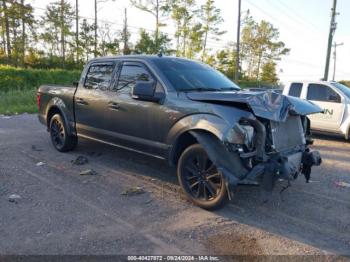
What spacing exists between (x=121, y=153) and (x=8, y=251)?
12.4ft

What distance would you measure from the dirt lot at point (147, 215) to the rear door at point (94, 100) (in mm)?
702

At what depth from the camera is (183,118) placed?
4.57 meters

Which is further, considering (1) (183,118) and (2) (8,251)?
(1) (183,118)

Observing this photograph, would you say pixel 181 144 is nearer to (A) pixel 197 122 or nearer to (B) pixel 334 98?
(A) pixel 197 122

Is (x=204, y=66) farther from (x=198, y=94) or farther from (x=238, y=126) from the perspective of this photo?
(x=238, y=126)

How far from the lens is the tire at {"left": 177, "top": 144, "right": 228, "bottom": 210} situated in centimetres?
429

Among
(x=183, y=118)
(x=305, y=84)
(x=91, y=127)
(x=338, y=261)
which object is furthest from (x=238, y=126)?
(x=305, y=84)

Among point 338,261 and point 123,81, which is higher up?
point 123,81

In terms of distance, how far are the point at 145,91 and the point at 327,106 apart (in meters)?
6.61

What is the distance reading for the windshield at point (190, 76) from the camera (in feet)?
16.5

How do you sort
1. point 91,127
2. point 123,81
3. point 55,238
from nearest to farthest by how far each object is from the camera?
point 55,238 → point 123,81 → point 91,127

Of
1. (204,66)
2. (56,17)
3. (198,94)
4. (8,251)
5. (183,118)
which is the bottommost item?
(8,251)

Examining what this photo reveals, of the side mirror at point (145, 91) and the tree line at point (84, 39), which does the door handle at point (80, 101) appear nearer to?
the side mirror at point (145, 91)

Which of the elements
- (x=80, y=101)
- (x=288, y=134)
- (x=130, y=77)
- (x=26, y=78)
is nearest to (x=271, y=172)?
(x=288, y=134)
